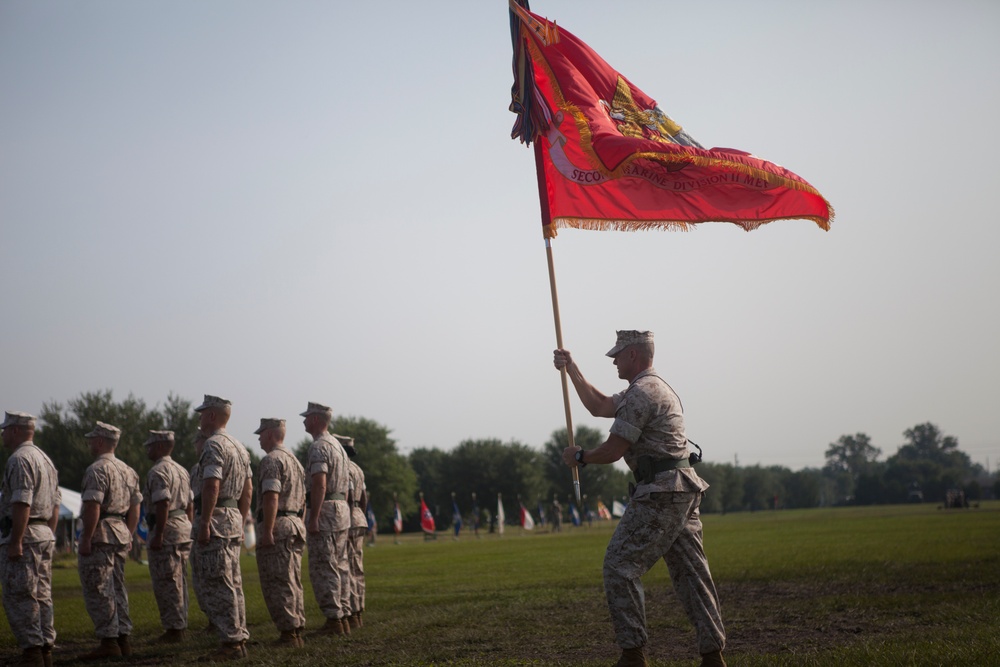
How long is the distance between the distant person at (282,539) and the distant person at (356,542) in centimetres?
113

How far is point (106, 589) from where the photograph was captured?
11.1m

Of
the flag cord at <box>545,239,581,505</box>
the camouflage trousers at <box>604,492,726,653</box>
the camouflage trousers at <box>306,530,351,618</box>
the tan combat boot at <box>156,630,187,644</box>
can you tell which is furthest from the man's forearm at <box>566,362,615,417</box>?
the tan combat boot at <box>156,630,187,644</box>

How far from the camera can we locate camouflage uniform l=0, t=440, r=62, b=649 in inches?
389

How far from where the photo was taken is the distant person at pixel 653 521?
23.4ft

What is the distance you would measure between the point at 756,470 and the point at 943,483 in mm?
40491

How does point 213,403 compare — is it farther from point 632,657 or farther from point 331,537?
point 632,657

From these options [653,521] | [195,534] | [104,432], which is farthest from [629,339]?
[104,432]

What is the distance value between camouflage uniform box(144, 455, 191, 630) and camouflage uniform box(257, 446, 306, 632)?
126cm

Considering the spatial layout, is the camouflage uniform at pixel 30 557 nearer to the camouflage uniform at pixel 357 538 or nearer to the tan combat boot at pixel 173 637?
the tan combat boot at pixel 173 637

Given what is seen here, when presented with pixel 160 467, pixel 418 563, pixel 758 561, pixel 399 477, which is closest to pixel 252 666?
pixel 160 467

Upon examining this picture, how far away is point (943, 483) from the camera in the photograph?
5030 inches

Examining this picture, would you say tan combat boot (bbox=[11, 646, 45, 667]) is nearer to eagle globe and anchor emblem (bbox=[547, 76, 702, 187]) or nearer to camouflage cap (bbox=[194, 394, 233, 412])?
camouflage cap (bbox=[194, 394, 233, 412])

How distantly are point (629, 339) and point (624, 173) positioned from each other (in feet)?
7.42

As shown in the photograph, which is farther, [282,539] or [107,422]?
[107,422]
